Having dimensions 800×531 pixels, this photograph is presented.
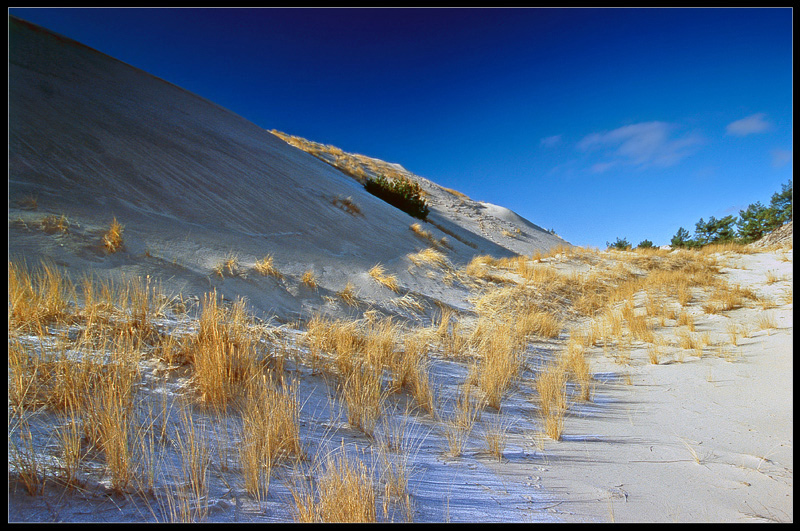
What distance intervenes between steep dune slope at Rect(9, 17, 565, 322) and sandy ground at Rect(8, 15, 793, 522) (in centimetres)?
5

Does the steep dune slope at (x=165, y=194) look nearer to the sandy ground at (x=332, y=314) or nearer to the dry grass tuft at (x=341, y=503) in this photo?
the sandy ground at (x=332, y=314)

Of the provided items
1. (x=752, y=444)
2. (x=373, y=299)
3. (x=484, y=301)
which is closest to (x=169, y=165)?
(x=373, y=299)

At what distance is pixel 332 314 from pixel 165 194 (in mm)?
5311

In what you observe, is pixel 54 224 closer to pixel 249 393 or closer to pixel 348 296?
pixel 348 296

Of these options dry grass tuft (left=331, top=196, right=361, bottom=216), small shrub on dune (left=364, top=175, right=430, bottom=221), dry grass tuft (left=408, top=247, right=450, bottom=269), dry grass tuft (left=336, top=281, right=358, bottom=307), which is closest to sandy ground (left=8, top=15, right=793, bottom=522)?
dry grass tuft (left=336, top=281, right=358, bottom=307)

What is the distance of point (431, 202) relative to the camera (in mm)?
25750

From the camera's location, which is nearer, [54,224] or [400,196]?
[54,224]

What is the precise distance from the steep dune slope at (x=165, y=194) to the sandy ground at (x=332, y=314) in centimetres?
5

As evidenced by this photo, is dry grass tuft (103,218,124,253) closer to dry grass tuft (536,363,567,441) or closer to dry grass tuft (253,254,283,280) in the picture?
dry grass tuft (253,254,283,280)

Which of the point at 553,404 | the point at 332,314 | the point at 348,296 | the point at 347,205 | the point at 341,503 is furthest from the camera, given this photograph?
the point at 347,205

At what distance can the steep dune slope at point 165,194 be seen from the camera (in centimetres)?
563

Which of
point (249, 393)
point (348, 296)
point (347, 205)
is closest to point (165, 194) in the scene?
point (348, 296)

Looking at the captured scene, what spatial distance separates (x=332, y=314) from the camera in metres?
6.01

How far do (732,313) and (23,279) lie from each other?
1042 centimetres
